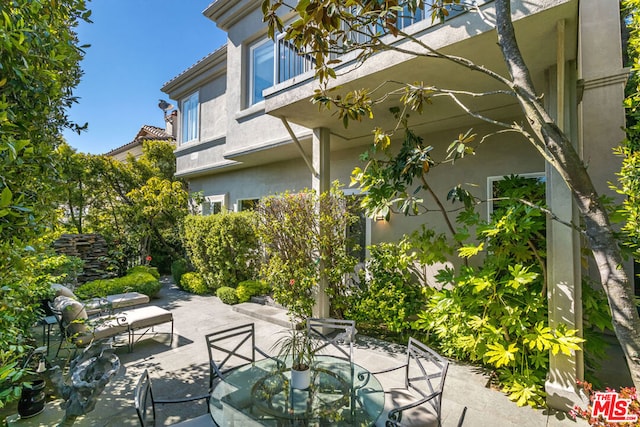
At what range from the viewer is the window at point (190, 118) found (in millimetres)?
13617

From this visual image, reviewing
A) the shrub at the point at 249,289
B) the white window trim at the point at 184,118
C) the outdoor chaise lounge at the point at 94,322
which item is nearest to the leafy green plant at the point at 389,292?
the shrub at the point at 249,289

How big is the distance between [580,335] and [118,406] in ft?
20.3

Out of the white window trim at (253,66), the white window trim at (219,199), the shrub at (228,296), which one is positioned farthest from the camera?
the white window trim at (219,199)

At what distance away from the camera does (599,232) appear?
252 cm

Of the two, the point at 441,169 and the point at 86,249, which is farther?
the point at 86,249

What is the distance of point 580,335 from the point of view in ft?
12.7

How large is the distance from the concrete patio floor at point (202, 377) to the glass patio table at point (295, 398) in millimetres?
1177

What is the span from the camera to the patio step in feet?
24.4

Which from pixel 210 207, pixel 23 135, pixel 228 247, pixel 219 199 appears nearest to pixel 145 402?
pixel 23 135

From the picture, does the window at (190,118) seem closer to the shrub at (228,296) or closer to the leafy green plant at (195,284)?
the leafy green plant at (195,284)

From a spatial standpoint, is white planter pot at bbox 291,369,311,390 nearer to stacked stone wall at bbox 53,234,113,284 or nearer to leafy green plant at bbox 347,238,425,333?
leafy green plant at bbox 347,238,425,333

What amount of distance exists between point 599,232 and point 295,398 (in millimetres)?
3148

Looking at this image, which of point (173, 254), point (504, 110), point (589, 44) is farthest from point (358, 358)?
point (173, 254)

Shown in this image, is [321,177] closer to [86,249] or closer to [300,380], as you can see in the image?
[300,380]
